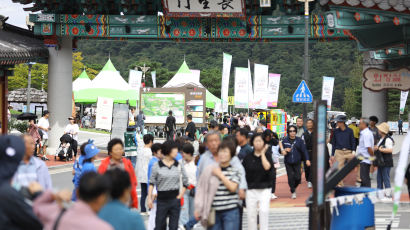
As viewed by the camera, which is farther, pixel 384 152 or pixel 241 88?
pixel 241 88

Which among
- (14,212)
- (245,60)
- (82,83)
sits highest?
(245,60)

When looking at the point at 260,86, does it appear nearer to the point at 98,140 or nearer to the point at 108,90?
the point at 108,90

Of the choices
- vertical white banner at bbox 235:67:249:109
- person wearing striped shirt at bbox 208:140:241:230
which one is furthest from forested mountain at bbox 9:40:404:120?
person wearing striped shirt at bbox 208:140:241:230

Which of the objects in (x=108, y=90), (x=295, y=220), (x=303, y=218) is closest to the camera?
(x=295, y=220)

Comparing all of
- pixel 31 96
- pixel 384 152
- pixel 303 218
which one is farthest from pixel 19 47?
pixel 31 96

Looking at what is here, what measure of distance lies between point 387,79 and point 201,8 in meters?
8.76

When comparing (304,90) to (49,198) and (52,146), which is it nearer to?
(52,146)

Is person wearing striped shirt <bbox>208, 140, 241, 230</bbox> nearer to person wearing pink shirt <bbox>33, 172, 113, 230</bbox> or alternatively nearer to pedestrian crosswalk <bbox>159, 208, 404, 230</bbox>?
pedestrian crosswalk <bbox>159, 208, 404, 230</bbox>

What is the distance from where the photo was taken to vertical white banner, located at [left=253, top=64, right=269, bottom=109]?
3544 cm

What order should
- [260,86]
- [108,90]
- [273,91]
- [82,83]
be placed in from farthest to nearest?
[82,83] → [108,90] → [273,91] → [260,86]

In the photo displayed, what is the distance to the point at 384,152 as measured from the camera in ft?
51.3

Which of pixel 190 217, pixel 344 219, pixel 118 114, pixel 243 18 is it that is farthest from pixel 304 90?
pixel 344 219

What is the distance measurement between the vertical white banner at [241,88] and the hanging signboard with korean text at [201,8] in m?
11.1

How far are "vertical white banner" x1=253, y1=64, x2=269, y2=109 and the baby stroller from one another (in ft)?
40.7
